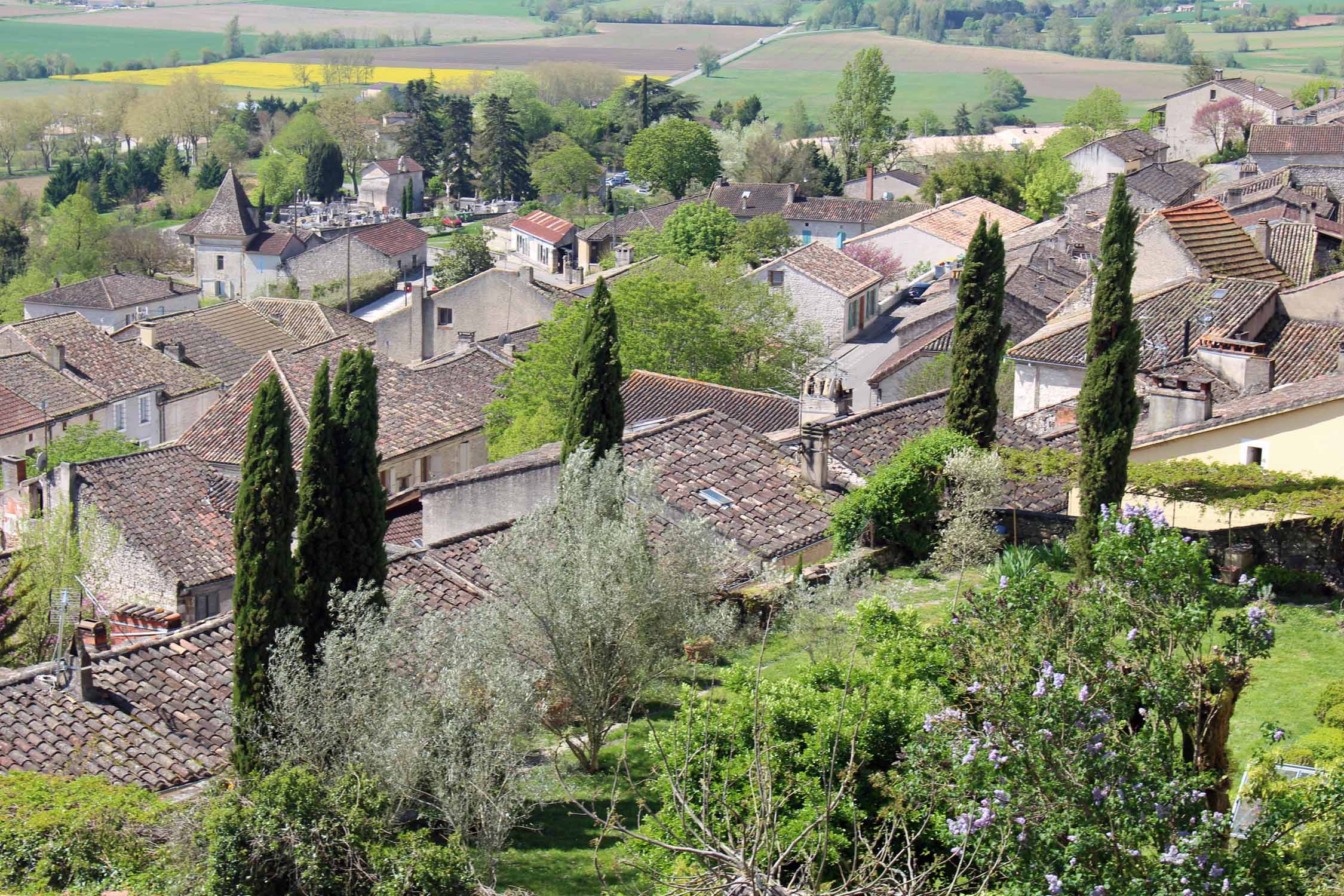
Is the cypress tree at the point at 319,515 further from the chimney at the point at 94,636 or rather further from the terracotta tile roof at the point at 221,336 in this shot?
the terracotta tile roof at the point at 221,336

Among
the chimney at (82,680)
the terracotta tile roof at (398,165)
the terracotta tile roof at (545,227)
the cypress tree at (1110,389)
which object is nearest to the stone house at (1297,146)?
the terracotta tile roof at (545,227)

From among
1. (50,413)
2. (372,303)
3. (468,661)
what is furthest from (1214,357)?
(372,303)

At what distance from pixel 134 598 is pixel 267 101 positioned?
14856 cm

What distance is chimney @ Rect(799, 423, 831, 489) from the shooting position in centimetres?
2783

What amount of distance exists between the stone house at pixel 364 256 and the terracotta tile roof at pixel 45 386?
133 ft

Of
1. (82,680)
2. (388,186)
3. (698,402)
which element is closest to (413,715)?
(82,680)

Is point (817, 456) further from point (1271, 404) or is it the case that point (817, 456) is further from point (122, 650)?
point (122, 650)

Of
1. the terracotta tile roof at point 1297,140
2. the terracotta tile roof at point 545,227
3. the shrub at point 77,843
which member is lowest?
the terracotta tile roof at point 545,227

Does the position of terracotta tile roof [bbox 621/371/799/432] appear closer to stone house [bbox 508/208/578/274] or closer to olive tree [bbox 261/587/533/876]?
olive tree [bbox 261/587/533/876]

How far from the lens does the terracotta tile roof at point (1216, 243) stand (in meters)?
39.8

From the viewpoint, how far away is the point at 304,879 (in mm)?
14531

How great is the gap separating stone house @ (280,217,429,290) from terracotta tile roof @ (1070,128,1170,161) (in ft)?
132

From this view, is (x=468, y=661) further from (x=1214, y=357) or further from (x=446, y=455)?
(x=446, y=455)

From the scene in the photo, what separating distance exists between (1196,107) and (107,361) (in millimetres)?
68241
